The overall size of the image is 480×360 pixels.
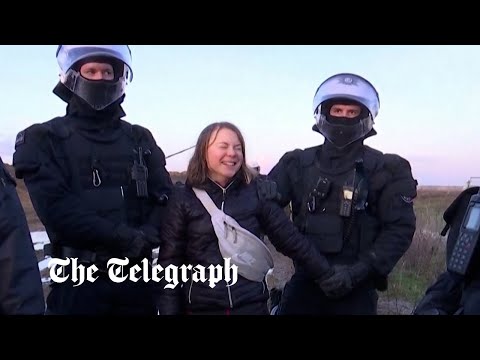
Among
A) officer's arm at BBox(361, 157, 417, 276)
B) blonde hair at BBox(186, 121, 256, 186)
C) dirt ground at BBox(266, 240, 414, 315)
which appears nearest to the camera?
blonde hair at BBox(186, 121, 256, 186)

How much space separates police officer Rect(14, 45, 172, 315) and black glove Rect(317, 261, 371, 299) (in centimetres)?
94

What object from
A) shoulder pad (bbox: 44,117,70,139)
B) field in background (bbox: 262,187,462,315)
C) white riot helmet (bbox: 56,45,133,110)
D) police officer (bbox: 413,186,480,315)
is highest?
white riot helmet (bbox: 56,45,133,110)

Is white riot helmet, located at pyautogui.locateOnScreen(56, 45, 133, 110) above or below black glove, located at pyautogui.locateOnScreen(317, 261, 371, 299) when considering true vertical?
above

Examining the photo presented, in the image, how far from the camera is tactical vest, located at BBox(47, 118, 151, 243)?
2.80m

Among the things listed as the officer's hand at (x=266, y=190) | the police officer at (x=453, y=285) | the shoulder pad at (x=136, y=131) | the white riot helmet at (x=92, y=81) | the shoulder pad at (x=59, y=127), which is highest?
the white riot helmet at (x=92, y=81)

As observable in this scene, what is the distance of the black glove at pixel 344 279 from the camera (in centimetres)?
289

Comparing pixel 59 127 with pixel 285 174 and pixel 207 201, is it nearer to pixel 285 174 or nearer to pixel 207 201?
pixel 207 201

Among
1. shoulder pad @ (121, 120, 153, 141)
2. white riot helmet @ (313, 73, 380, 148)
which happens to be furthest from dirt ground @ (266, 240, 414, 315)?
shoulder pad @ (121, 120, 153, 141)

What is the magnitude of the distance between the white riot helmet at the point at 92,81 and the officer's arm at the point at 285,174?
101 centimetres

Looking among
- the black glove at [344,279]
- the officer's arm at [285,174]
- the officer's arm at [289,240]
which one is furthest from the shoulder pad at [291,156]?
the black glove at [344,279]

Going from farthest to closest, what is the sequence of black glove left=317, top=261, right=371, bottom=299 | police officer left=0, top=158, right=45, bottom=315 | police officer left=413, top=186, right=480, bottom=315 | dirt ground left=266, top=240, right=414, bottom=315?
dirt ground left=266, top=240, right=414, bottom=315 < black glove left=317, top=261, right=371, bottom=299 < police officer left=413, top=186, right=480, bottom=315 < police officer left=0, top=158, right=45, bottom=315

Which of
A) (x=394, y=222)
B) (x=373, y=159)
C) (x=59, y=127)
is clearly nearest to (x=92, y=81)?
(x=59, y=127)

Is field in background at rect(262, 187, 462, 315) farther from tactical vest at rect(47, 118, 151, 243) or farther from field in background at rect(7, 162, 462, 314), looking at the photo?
tactical vest at rect(47, 118, 151, 243)

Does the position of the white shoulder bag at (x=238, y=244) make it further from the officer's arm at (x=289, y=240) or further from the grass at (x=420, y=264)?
the grass at (x=420, y=264)
